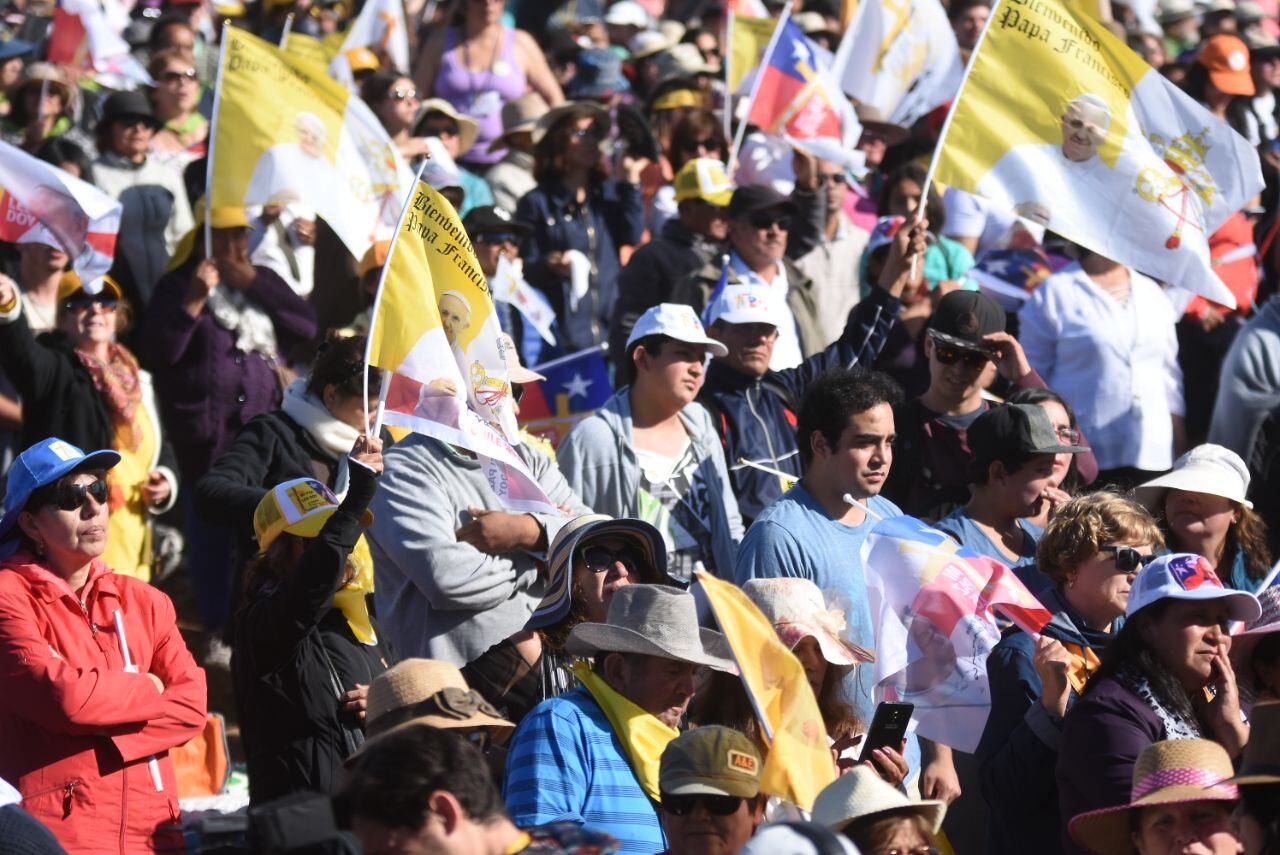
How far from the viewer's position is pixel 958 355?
8312mm

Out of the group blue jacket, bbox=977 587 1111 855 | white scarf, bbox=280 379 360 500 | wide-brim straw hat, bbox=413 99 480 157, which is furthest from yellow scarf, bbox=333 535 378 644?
wide-brim straw hat, bbox=413 99 480 157

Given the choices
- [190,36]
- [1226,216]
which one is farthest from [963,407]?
[190,36]

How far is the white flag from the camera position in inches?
471

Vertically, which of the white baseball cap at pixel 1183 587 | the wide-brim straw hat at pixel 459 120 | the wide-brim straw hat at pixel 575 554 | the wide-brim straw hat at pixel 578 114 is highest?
the white baseball cap at pixel 1183 587

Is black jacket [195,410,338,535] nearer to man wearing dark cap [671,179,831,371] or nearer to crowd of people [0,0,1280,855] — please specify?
crowd of people [0,0,1280,855]

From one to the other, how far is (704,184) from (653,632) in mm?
5329

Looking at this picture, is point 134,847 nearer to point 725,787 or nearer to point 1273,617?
point 725,787

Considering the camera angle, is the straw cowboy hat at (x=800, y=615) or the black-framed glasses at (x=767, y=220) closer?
the straw cowboy hat at (x=800, y=615)

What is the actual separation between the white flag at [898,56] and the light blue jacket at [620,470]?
4464mm

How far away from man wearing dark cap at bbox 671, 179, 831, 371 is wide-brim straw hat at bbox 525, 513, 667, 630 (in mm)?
2659

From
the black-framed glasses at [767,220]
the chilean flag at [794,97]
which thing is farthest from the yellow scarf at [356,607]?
the chilean flag at [794,97]

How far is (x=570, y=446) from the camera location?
26.3ft

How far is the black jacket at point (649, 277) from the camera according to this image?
10281 mm

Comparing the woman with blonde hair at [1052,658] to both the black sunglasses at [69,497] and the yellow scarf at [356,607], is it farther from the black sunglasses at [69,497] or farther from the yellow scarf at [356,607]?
the black sunglasses at [69,497]
